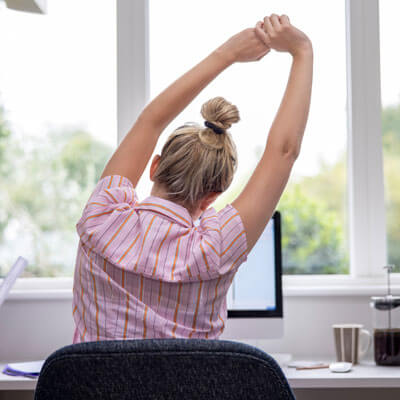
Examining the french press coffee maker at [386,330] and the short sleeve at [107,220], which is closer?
the short sleeve at [107,220]

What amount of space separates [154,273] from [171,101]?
0.38 meters

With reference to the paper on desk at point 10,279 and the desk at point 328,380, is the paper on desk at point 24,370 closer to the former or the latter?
the desk at point 328,380

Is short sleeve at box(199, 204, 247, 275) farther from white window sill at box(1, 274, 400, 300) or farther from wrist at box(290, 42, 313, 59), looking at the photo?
white window sill at box(1, 274, 400, 300)

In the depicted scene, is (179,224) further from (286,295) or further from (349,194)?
(349,194)

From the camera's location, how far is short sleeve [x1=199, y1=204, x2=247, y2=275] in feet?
2.85

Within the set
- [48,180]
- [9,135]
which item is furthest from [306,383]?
[9,135]

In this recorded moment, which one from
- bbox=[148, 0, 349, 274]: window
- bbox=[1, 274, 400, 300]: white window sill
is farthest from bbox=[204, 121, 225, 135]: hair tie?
bbox=[148, 0, 349, 274]: window

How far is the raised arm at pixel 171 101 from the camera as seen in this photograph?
3.60 feet

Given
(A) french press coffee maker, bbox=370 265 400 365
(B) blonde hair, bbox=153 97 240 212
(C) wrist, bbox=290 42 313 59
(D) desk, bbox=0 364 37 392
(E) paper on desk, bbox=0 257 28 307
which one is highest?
(C) wrist, bbox=290 42 313 59

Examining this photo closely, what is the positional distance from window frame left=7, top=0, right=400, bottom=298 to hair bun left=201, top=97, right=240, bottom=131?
135cm

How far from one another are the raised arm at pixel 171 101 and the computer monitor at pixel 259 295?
92 centimetres

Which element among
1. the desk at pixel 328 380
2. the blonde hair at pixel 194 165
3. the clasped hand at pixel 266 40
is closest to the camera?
the blonde hair at pixel 194 165

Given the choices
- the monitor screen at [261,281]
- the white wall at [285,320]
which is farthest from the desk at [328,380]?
the white wall at [285,320]

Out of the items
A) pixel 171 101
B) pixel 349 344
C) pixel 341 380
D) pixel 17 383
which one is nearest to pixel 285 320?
pixel 349 344
